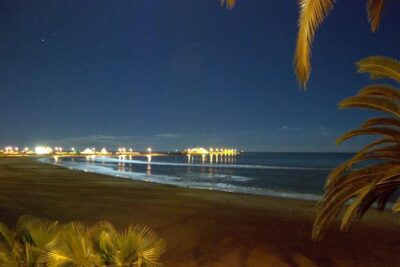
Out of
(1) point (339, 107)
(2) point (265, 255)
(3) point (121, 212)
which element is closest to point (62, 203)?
(3) point (121, 212)

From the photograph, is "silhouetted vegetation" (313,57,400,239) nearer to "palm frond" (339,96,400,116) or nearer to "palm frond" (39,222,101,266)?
"palm frond" (339,96,400,116)

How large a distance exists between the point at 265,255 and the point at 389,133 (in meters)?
4.97

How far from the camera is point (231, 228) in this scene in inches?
521

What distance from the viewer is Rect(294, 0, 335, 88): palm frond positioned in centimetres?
529

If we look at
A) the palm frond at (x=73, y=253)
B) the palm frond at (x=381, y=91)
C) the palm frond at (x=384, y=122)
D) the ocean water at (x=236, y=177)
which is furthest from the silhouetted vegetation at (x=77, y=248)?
the ocean water at (x=236, y=177)

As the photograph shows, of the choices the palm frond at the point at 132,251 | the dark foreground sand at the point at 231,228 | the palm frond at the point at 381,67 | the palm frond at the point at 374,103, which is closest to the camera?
the palm frond at the point at 132,251

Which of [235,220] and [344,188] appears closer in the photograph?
[344,188]

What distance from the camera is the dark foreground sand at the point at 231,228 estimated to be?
9602 mm

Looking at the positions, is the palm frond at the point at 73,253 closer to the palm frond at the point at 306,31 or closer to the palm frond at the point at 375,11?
the palm frond at the point at 306,31

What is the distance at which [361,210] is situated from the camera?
275 inches

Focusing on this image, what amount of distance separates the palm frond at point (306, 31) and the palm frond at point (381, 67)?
83 centimetres

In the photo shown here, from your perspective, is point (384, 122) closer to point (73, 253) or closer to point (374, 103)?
point (374, 103)

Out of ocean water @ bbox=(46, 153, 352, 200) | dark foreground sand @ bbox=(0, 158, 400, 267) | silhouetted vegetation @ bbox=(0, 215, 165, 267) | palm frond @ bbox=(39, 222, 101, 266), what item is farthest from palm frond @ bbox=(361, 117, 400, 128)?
ocean water @ bbox=(46, 153, 352, 200)

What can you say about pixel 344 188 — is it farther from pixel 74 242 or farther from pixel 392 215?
pixel 392 215
